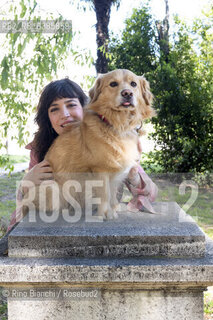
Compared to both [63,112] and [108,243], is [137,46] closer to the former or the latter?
[63,112]

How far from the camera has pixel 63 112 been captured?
2.28m

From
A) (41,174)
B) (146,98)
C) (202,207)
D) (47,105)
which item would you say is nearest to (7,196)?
(202,207)

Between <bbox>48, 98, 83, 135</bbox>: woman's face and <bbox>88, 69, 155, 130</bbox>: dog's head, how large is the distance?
1.34 ft

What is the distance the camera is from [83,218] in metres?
1.94

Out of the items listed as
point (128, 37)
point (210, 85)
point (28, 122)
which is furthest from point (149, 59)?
point (28, 122)

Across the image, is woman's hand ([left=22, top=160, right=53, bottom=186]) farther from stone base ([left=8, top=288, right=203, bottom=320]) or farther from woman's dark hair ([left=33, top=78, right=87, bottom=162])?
stone base ([left=8, top=288, right=203, bottom=320])

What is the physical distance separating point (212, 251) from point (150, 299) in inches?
15.9

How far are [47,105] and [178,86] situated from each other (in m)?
5.15

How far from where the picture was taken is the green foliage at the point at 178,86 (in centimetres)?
697

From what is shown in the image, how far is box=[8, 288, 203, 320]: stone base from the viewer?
1.59 metres

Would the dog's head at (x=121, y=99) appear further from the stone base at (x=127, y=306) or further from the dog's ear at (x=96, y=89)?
the stone base at (x=127, y=306)

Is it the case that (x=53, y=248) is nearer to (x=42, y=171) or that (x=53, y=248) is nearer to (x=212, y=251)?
(x=42, y=171)

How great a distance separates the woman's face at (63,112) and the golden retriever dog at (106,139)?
33cm

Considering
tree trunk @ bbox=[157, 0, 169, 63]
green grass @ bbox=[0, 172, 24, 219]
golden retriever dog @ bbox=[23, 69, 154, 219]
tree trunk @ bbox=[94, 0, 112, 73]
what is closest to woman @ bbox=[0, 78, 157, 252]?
golden retriever dog @ bbox=[23, 69, 154, 219]
